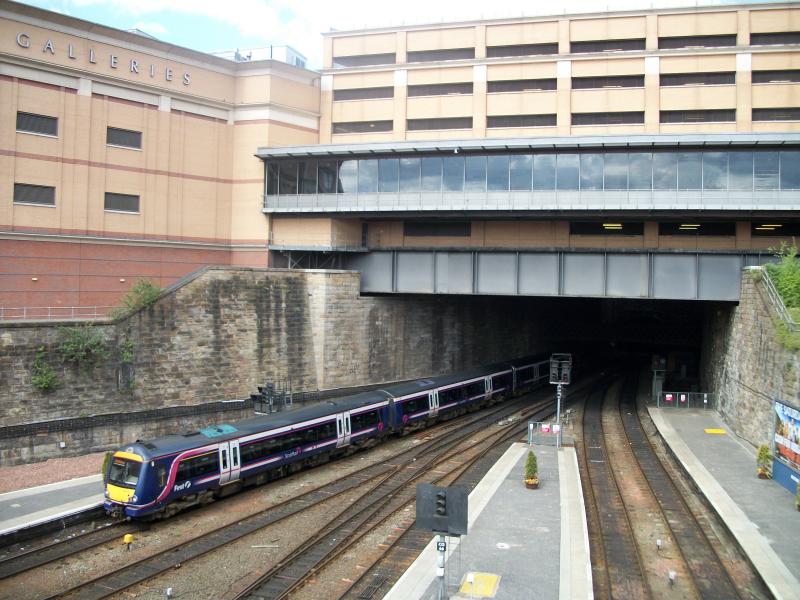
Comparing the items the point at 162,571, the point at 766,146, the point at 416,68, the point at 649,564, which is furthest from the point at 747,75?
the point at 162,571

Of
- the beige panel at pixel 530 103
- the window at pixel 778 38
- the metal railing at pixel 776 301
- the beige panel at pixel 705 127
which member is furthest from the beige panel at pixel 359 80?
the metal railing at pixel 776 301

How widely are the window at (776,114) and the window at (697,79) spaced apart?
238 centimetres

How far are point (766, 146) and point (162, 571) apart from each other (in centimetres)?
3076

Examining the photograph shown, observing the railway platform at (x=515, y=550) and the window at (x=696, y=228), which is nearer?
the railway platform at (x=515, y=550)

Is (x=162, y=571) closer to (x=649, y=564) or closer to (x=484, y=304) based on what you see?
(x=649, y=564)

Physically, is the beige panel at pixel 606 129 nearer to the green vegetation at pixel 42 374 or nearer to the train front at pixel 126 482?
the green vegetation at pixel 42 374

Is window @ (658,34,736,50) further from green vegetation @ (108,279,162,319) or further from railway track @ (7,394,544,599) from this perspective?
green vegetation @ (108,279,162,319)

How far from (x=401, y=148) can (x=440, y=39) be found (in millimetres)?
12113

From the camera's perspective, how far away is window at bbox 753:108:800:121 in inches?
1421

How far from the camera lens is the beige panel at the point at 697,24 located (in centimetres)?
3750

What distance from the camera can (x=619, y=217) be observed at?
107 ft

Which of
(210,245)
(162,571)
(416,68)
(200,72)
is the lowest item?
(162,571)

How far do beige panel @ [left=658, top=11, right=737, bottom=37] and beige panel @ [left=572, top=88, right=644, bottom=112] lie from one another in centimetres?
434

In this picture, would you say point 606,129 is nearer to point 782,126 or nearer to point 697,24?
point 697,24
